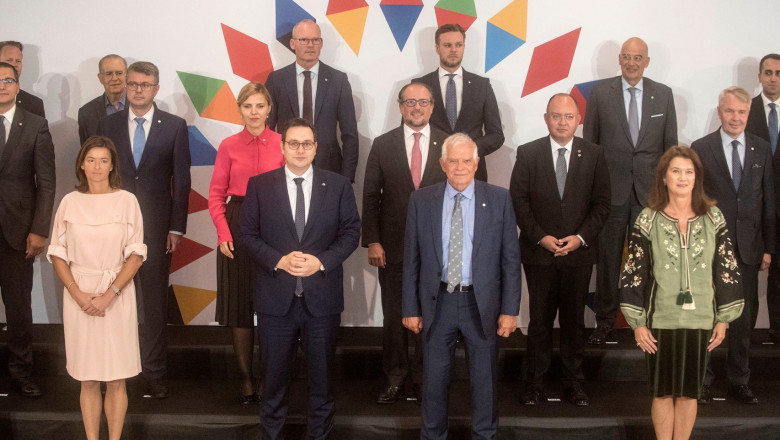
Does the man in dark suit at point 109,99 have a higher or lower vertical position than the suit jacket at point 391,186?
higher

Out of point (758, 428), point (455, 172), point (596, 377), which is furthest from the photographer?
point (596, 377)

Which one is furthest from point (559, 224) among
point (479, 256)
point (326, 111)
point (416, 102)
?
point (326, 111)

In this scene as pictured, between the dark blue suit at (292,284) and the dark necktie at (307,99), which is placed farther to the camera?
the dark necktie at (307,99)

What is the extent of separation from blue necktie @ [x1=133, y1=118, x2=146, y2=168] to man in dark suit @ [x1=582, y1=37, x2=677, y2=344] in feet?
8.83

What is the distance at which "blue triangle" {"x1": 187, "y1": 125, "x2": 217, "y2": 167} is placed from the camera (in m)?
5.73

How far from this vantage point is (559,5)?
566 cm

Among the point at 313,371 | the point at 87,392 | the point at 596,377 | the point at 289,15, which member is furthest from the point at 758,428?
the point at 289,15

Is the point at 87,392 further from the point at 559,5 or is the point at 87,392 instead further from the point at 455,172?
the point at 559,5

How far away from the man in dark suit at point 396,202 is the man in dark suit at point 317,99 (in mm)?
578

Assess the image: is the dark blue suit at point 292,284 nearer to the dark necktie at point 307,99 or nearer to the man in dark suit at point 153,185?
the man in dark suit at point 153,185

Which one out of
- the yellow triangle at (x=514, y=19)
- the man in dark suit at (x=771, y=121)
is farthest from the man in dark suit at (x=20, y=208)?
the man in dark suit at (x=771, y=121)

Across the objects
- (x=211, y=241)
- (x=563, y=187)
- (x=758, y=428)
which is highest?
(x=563, y=187)

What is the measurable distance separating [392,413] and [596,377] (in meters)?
1.39

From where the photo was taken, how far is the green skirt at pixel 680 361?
3.66 m
